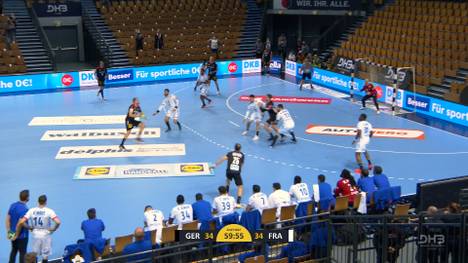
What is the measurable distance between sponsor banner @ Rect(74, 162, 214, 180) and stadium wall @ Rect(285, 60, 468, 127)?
10.8 meters

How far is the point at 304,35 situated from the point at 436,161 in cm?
2436

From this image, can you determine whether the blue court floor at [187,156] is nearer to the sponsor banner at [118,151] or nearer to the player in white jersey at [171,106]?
the sponsor banner at [118,151]

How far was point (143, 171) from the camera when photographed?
19.2 meters

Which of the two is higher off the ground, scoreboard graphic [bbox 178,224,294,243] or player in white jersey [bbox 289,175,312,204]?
scoreboard graphic [bbox 178,224,294,243]

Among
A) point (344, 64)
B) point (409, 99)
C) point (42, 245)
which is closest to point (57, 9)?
point (344, 64)

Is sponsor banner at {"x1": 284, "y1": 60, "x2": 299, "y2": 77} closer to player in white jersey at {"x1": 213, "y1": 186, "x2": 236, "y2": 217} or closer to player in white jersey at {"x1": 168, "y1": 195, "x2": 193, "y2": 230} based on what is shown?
player in white jersey at {"x1": 213, "y1": 186, "x2": 236, "y2": 217}

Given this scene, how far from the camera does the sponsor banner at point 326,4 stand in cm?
3728

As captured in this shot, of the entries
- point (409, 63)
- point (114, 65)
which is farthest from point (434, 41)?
point (114, 65)

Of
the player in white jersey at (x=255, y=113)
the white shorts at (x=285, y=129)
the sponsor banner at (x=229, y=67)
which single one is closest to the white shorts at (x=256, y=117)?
the player in white jersey at (x=255, y=113)

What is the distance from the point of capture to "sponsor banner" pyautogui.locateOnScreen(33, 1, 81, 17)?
123 feet

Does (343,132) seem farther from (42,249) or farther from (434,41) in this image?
(42,249)

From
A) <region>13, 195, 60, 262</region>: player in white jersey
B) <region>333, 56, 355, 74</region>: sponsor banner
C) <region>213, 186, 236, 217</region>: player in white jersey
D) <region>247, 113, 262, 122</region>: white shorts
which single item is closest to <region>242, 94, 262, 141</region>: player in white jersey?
<region>247, 113, 262, 122</region>: white shorts

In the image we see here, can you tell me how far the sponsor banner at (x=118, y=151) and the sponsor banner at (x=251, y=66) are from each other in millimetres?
15494

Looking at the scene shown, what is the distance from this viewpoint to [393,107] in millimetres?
27094
